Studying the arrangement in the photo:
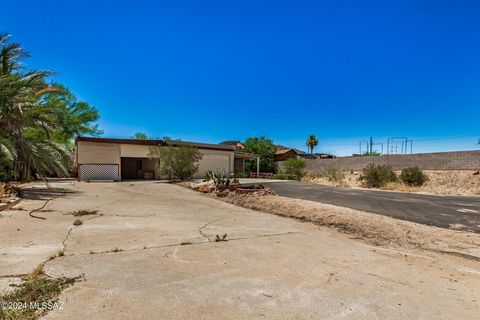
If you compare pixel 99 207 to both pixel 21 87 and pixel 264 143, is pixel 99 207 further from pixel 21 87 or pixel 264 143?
pixel 264 143

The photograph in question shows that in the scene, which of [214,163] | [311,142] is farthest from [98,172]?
[311,142]

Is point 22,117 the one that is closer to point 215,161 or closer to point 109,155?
point 109,155

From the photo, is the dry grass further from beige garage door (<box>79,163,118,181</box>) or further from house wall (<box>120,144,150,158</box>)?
house wall (<box>120,144,150,158</box>)

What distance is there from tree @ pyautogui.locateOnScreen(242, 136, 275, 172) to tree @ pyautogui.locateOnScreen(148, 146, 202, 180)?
52.7 ft

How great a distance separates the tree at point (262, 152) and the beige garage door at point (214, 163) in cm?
727

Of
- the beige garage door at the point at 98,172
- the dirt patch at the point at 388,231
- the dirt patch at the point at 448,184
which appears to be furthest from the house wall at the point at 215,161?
the dirt patch at the point at 388,231

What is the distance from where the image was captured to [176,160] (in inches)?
910

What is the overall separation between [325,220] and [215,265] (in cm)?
498

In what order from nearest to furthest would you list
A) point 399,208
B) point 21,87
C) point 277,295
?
point 277,295
point 399,208
point 21,87

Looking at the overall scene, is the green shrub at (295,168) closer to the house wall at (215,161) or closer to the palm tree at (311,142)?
the house wall at (215,161)

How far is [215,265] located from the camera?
4.43 meters

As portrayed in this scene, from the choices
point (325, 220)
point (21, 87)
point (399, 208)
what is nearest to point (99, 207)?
point (21, 87)

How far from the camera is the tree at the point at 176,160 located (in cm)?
2298

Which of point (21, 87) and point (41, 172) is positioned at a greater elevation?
point (21, 87)
